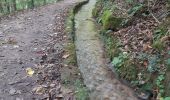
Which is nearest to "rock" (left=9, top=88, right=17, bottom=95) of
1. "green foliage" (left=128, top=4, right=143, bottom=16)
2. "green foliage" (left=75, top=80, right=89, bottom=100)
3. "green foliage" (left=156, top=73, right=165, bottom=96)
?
"green foliage" (left=75, top=80, right=89, bottom=100)

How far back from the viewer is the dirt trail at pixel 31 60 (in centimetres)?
675

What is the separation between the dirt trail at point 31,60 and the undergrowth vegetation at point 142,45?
1.62 meters

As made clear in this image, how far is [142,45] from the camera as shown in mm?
7730

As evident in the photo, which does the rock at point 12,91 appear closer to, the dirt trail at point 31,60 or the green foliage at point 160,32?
the dirt trail at point 31,60

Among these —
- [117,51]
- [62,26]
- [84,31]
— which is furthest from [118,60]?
[62,26]

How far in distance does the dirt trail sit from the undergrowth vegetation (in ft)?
5.32

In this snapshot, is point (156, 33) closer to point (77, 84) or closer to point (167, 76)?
point (167, 76)

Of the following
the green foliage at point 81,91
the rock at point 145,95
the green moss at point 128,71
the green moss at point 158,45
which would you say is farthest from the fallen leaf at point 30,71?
the green moss at point 158,45

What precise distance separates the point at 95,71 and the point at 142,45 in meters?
1.40

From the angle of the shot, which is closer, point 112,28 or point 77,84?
point 77,84

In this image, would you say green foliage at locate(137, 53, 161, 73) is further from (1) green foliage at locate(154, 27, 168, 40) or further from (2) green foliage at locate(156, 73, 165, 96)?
(1) green foliage at locate(154, 27, 168, 40)

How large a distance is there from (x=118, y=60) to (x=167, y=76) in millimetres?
1741

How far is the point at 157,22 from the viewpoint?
8516mm

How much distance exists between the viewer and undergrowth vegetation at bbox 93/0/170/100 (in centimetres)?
643
